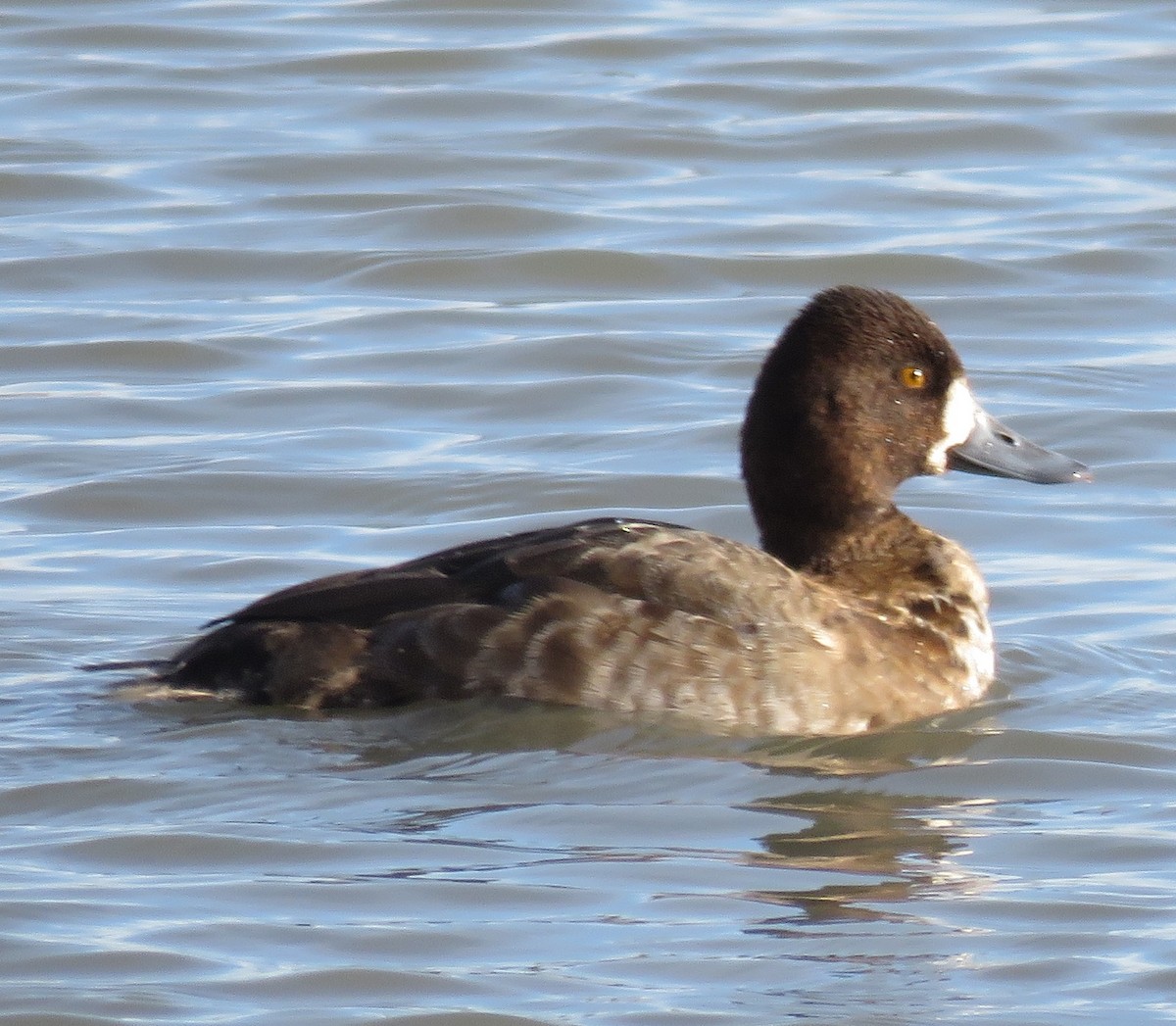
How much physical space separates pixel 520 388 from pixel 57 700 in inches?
135

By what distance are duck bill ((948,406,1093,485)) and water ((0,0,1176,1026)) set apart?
430mm

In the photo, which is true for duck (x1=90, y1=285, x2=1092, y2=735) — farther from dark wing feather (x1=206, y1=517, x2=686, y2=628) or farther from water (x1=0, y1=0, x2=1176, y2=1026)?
water (x1=0, y1=0, x2=1176, y2=1026)

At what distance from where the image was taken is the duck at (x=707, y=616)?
6.45m

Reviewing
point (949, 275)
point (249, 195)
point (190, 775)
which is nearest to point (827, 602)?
point (190, 775)

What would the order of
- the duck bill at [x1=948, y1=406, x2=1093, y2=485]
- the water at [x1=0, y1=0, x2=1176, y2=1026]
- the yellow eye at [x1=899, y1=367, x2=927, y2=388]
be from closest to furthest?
the water at [x1=0, y1=0, x2=1176, y2=1026], the yellow eye at [x1=899, y1=367, x2=927, y2=388], the duck bill at [x1=948, y1=406, x2=1093, y2=485]

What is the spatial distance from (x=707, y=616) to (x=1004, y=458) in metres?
1.35

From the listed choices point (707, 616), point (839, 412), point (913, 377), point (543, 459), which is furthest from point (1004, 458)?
point (543, 459)

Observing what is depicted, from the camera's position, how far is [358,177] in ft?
41.8

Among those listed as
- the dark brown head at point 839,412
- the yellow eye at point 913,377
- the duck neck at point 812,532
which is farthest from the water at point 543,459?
the yellow eye at point 913,377

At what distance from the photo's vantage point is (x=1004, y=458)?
24.5ft

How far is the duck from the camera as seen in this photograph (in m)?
6.45

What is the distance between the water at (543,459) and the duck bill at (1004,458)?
0.43 meters

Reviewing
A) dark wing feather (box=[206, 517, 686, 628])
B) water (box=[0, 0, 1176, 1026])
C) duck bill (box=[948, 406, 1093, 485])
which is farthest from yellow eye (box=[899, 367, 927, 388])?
dark wing feather (box=[206, 517, 686, 628])

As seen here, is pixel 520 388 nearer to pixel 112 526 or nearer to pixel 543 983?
pixel 112 526
